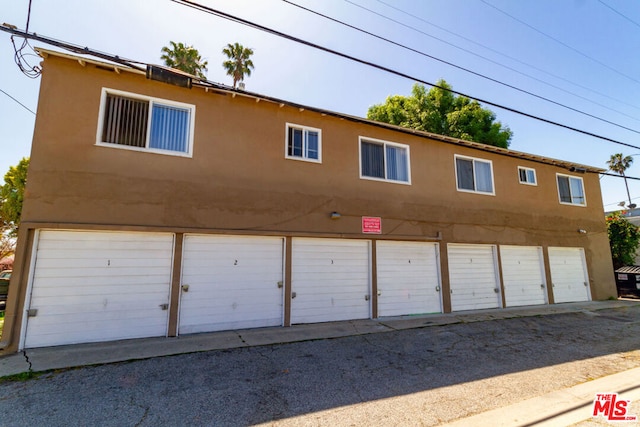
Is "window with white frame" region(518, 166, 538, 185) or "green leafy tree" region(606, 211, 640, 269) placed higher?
"window with white frame" region(518, 166, 538, 185)

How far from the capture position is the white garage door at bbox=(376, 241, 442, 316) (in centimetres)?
941

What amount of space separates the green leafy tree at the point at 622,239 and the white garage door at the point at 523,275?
7426 millimetres

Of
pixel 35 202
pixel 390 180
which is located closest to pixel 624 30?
pixel 390 180

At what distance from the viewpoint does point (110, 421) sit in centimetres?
362

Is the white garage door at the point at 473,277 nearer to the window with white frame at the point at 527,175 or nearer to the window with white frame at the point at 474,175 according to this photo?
the window with white frame at the point at 474,175

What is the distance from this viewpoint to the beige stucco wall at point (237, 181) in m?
6.55

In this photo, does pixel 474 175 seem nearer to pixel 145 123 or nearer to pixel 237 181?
pixel 237 181

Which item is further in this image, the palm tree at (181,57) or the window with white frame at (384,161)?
the palm tree at (181,57)

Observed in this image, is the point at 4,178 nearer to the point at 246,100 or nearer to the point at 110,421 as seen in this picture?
the point at 246,100

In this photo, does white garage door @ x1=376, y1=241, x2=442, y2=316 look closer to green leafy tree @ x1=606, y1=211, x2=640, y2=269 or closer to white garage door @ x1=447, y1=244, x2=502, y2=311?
white garage door @ x1=447, y1=244, x2=502, y2=311

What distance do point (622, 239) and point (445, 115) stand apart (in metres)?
12.9

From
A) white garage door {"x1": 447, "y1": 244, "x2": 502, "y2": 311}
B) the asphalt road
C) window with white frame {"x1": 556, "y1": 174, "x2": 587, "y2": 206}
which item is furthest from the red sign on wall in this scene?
window with white frame {"x1": 556, "y1": 174, "x2": 587, "y2": 206}

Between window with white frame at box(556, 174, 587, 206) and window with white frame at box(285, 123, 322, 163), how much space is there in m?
11.9

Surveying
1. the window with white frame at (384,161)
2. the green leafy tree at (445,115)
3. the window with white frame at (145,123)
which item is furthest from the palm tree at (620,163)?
the window with white frame at (145,123)
